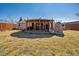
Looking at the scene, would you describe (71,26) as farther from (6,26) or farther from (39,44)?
(6,26)

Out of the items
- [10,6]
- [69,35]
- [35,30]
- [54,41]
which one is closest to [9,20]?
[10,6]

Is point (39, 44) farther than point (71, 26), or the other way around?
point (71, 26)

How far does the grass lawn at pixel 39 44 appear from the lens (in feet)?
13.4

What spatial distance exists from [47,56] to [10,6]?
1.33 m

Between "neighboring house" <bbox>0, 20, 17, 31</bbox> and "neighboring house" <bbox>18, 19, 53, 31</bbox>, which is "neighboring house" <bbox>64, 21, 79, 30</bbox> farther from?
"neighboring house" <bbox>0, 20, 17, 31</bbox>

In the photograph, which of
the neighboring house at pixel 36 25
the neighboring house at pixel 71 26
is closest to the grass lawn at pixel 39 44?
the neighboring house at pixel 71 26

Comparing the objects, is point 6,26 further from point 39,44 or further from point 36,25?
point 39,44

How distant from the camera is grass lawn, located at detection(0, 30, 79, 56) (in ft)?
13.4

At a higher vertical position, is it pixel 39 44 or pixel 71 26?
pixel 71 26

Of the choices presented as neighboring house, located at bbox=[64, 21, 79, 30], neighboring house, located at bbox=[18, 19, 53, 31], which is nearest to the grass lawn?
neighboring house, located at bbox=[64, 21, 79, 30]

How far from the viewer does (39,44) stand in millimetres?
4164

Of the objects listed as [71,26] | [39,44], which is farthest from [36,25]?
[71,26]

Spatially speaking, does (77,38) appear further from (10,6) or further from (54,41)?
(10,6)

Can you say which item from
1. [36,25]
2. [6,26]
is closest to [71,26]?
[36,25]
